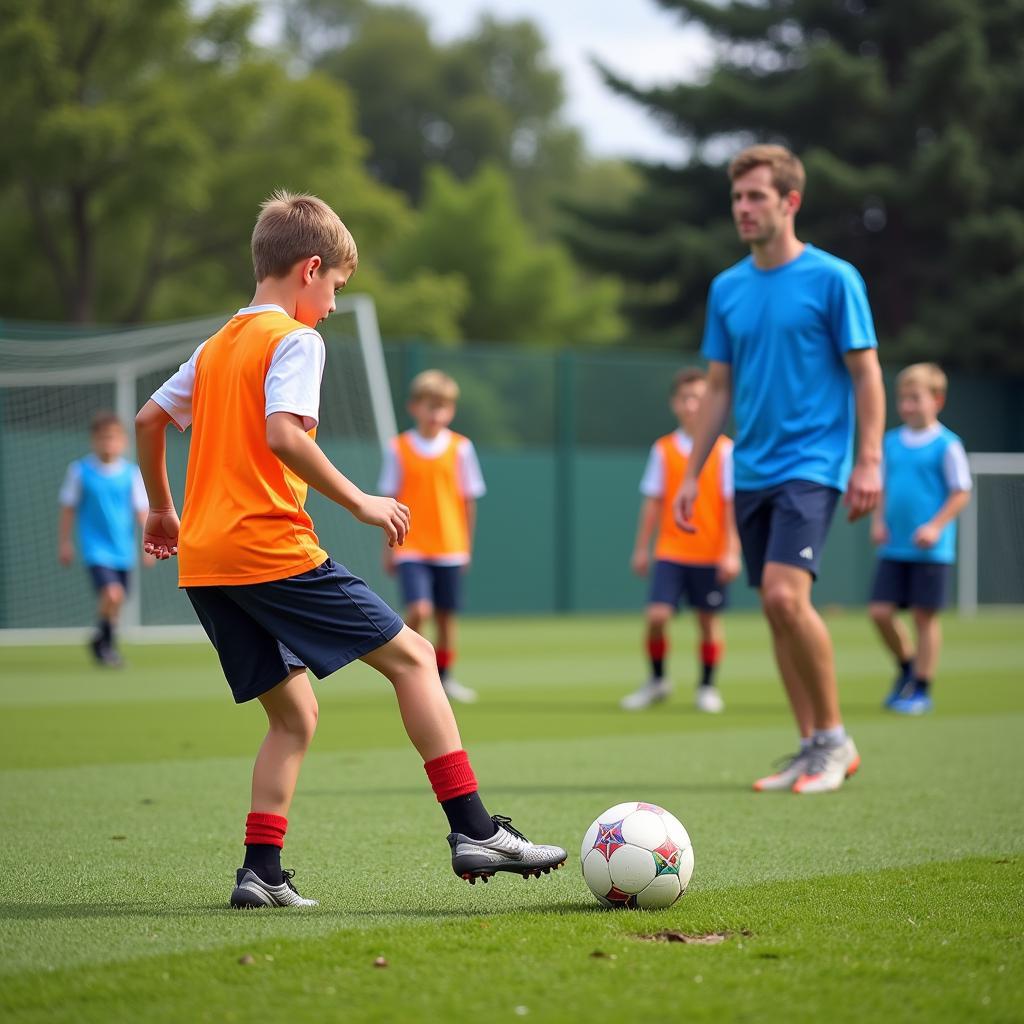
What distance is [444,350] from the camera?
20.3 meters

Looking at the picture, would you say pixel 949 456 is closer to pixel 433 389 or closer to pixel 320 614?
pixel 433 389

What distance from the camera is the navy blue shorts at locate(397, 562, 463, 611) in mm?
10305

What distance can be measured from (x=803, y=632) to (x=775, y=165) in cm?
179

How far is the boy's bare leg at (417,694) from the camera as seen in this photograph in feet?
13.2

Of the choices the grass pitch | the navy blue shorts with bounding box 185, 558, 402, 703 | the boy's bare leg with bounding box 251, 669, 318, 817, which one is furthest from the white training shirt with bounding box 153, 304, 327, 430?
the grass pitch

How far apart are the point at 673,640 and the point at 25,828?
1163cm

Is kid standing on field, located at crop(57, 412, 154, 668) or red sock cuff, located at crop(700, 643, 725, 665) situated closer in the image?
red sock cuff, located at crop(700, 643, 725, 665)

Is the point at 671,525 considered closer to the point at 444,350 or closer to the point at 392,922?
the point at 392,922

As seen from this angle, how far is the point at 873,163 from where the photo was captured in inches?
1208

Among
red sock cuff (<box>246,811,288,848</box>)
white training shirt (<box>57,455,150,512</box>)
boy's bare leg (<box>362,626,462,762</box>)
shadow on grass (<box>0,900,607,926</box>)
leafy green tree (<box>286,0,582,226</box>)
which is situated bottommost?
shadow on grass (<box>0,900,607,926</box>)

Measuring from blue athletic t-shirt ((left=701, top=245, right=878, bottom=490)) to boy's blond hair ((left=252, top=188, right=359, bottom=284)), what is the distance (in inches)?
97.1

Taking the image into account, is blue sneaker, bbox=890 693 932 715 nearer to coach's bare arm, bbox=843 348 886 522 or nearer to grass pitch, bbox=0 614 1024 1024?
grass pitch, bbox=0 614 1024 1024

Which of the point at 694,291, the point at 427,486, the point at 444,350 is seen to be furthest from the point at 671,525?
the point at 694,291

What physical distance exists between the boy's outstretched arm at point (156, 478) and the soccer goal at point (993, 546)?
19395 mm
